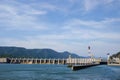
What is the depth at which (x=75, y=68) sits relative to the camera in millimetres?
163375

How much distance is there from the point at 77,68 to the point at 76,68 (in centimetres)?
174

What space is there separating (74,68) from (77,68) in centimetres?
498

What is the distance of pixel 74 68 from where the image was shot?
531 feet

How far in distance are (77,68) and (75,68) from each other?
3360mm

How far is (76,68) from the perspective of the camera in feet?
541

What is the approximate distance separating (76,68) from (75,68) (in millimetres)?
1619

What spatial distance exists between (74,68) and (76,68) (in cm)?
323
